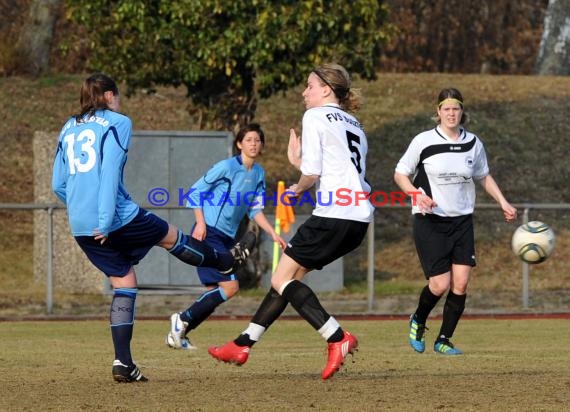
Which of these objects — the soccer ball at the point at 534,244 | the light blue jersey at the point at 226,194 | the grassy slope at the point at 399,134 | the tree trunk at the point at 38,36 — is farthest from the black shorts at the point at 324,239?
the tree trunk at the point at 38,36

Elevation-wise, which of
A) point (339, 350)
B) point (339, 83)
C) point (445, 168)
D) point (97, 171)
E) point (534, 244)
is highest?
point (339, 83)

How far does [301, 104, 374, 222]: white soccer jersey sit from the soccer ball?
12.1ft

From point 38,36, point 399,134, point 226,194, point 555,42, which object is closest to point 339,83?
point 226,194

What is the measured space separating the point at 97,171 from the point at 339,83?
168cm

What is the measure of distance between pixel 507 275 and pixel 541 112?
9338 millimetres

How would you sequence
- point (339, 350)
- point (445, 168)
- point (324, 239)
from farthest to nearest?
point (445, 168)
point (324, 239)
point (339, 350)

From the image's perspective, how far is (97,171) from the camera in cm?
940

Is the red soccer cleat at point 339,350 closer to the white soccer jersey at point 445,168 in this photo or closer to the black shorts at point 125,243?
the black shorts at point 125,243

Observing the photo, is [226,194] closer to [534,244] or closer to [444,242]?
[444,242]

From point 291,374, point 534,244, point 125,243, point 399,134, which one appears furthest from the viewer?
point 399,134

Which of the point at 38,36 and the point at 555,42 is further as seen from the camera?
the point at 555,42

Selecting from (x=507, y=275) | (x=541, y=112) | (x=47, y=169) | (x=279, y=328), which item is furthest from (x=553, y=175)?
(x=279, y=328)

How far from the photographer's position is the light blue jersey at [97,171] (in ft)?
30.6

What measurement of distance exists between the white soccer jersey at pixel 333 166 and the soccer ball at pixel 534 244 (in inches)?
145
